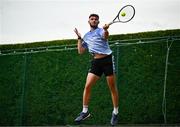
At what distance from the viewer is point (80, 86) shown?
463 inches

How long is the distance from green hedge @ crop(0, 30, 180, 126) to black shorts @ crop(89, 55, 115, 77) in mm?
3592

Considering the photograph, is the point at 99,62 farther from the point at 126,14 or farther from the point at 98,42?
the point at 126,14

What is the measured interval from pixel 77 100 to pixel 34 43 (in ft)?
11.7

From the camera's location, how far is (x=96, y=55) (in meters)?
7.21

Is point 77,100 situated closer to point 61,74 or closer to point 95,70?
point 61,74

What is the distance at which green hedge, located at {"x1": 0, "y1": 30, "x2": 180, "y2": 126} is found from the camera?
1053 cm

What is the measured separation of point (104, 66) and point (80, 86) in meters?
4.70

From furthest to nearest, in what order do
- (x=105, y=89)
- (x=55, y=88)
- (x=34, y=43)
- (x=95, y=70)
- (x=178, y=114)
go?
1. (x=34, y=43)
2. (x=55, y=88)
3. (x=105, y=89)
4. (x=178, y=114)
5. (x=95, y=70)

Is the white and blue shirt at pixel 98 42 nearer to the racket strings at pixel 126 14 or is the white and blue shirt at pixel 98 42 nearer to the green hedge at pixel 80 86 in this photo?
the racket strings at pixel 126 14

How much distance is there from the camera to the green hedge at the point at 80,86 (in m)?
10.5

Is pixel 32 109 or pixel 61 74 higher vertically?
pixel 61 74

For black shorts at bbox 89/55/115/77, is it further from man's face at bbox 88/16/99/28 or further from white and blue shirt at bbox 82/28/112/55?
man's face at bbox 88/16/99/28

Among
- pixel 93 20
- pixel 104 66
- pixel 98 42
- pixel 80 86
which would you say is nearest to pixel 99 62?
pixel 104 66

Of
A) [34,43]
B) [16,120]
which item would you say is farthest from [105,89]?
[34,43]
